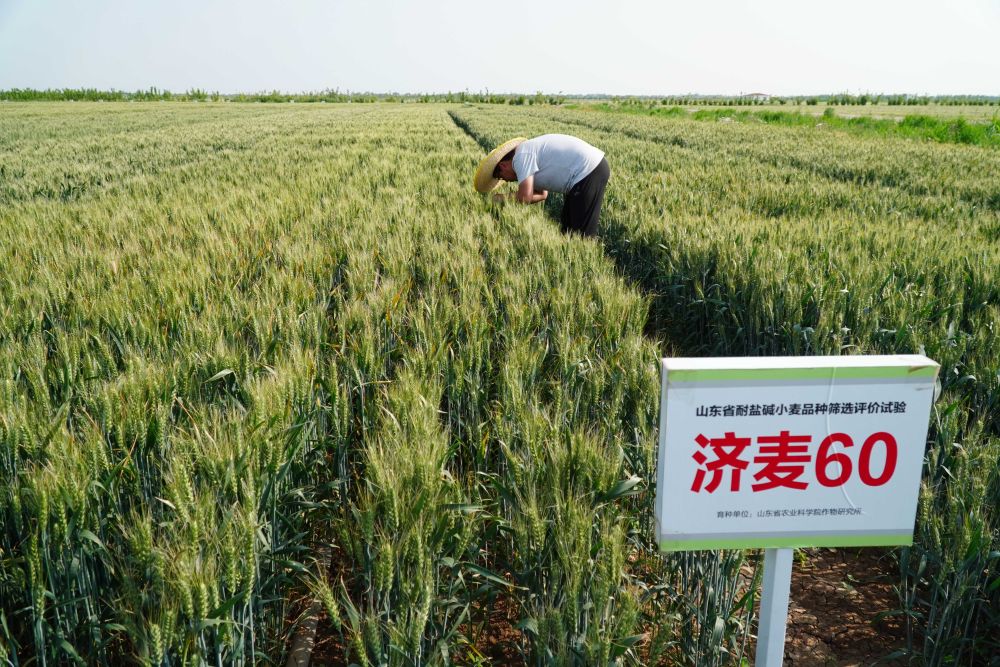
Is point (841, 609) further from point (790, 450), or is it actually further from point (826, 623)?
point (790, 450)

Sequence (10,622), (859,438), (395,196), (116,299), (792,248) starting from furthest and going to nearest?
(395,196)
(792,248)
(116,299)
(10,622)
(859,438)

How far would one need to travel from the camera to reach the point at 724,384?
1.21 meters

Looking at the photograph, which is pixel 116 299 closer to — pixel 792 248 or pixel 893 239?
pixel 792 248

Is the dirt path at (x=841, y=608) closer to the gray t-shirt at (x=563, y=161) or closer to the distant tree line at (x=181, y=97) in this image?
the gray t-shirt at (x=563, y=161)

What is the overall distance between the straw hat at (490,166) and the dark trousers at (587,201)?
638 mm

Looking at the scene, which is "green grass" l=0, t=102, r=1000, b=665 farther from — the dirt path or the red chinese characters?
the red chinese characters

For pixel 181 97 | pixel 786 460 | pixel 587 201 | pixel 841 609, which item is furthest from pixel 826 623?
pixel 181 97

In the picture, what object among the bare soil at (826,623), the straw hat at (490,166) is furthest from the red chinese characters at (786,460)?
the straw hat at (490,166)

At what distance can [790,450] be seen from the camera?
125 centimetres

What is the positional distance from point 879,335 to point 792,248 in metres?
1.03

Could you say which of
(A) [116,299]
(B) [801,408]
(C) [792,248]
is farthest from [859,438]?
(C) [792,248]

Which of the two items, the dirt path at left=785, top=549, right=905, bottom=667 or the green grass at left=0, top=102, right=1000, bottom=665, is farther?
the dirt path at left=785, top=549, right=905, bottom=667

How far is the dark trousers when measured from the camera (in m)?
5.51

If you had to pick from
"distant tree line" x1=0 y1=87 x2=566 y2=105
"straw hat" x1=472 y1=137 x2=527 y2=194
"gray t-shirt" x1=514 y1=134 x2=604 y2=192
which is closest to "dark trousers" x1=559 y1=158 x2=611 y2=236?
"gray t-shirt" x1=514 y1=134 x2=604 y2=192
